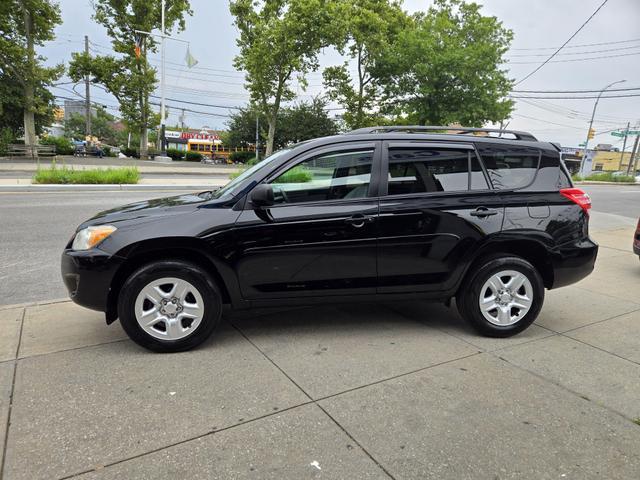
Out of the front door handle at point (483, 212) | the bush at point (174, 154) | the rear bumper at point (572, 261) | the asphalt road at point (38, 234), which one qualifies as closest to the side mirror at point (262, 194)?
the front door handle at point (483, 212)

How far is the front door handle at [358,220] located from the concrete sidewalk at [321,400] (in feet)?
3.19

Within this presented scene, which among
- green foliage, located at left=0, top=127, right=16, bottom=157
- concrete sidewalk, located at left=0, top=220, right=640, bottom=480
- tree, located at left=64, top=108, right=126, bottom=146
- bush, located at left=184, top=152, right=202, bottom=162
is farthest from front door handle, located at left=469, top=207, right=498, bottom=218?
tree, located at left=64, top=108, right=126, bottom=146

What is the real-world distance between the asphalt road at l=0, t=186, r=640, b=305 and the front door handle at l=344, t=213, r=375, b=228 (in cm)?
328

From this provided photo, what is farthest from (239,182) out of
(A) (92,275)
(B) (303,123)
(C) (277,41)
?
(B) (303,123)

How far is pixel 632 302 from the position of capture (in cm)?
521

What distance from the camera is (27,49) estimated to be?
26.1m

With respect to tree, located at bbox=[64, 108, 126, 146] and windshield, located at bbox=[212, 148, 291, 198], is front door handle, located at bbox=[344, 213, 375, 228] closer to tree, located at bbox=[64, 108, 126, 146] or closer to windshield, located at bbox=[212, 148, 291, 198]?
windshield, located at bbox=[212, 148, 291, 198]

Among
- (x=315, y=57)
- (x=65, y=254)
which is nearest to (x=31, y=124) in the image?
(x=315, y=57)

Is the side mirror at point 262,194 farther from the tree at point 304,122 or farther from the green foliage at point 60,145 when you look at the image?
the tree at point 304,122

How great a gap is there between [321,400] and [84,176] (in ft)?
49.8

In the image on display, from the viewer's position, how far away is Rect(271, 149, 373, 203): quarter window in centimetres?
375

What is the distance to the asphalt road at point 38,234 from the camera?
5.12m

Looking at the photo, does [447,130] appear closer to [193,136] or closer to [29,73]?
[29,73]

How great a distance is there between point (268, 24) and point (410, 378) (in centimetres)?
2891
